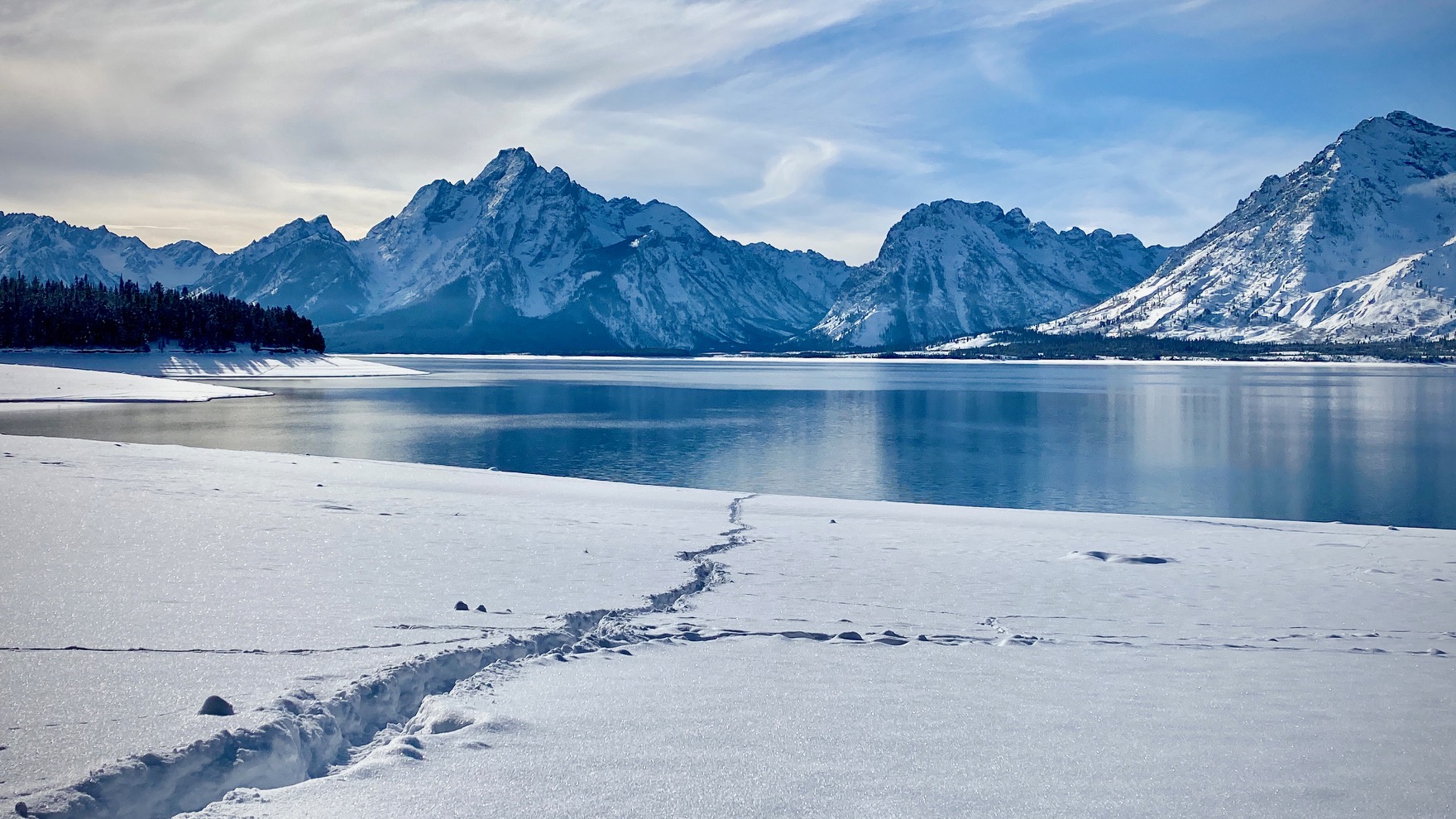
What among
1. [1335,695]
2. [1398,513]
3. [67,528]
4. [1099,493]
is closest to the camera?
[1335,695]

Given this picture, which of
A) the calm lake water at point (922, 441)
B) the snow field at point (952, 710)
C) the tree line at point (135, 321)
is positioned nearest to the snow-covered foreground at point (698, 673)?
the snow field at point (952, 710)

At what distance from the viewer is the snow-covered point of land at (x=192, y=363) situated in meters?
119

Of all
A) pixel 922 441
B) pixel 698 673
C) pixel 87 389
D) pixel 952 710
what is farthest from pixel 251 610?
pixel 87 389

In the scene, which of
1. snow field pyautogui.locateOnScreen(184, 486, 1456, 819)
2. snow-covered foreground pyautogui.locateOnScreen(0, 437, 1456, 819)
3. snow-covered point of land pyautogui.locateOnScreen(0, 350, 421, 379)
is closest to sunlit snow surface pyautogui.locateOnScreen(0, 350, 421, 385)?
snow-covered point of land pyautogui.locateOnScreen(0, 350, 421, 379)

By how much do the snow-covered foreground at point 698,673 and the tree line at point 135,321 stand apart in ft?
452

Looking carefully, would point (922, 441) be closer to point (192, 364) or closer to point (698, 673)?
point (698, 673)

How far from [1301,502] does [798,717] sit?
109 ft

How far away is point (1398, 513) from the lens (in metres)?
31.4

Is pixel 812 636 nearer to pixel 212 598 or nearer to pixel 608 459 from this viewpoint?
pixel 212 598

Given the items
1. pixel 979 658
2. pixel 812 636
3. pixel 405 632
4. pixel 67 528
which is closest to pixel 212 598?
pixel 405 632

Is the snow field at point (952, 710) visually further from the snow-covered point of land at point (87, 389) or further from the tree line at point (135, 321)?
the tree line at point (135, 321)

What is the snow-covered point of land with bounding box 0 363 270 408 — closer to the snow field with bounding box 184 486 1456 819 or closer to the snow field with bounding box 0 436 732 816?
the snow field with bounding box 0 436 732 816

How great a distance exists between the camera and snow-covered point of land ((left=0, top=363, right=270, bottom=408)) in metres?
76.2

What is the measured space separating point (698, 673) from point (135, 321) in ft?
520
